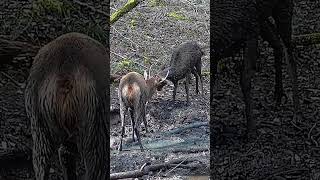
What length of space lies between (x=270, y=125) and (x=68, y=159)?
2.90 feet

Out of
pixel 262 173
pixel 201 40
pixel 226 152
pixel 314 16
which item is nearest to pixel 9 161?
pixel 226 152

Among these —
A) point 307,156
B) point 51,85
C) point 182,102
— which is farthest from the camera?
point 182,102

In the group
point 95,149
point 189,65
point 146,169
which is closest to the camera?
point 95,149

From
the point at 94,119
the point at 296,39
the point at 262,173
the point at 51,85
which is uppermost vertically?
the point at 296,39

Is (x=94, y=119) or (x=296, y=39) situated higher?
(x=296, y=39)

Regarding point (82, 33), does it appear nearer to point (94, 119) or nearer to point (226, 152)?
point (94, 119)

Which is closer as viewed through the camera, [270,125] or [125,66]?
[270,125]

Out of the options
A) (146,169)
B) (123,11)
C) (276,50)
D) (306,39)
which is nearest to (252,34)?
(276,50)

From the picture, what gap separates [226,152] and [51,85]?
32.9 inches

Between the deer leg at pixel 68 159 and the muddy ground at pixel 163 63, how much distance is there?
1.03 meters

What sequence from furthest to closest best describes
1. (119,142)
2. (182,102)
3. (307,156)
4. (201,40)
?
1. (201,40)
2. (182,102)
3. (119,142)
4. (307,156)

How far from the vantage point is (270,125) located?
91.4 inches

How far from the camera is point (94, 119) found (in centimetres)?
204

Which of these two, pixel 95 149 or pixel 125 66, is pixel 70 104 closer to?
pixel 95 149
